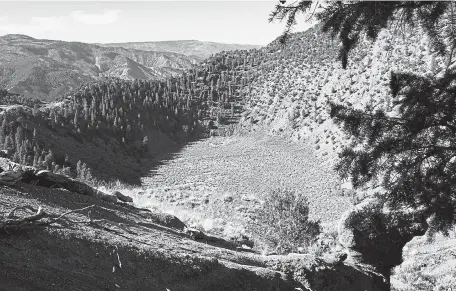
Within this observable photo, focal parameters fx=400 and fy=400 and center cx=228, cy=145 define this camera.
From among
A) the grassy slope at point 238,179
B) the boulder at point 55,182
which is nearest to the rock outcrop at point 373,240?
the boulder at point 55,182

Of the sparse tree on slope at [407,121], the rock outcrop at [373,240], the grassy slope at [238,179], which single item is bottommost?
the grassy slope at [238,179]

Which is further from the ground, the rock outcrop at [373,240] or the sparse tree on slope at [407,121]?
the sparse tree on slope at [407,121]

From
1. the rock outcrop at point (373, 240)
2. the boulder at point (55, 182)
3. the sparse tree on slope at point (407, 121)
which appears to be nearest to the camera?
the sparse tree on slope at point (407, 121)

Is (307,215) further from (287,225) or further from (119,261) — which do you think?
(119,261)

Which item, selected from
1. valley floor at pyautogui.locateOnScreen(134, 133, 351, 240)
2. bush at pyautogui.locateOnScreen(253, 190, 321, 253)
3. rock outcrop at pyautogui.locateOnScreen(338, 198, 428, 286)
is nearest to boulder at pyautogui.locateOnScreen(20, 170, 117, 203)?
rock outcrop at pyautogui.locateOnScreen(338, 198, 428, 286)

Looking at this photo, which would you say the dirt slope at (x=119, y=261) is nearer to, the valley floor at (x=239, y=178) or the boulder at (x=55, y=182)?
the boulder at (x=55, y=182)
